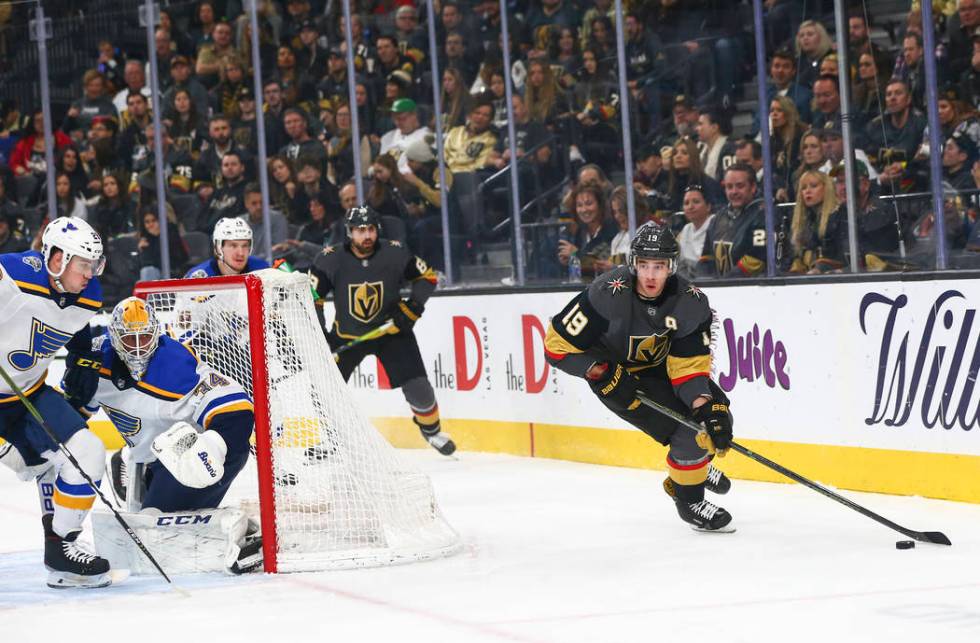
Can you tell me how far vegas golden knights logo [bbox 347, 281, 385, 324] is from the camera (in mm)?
7527

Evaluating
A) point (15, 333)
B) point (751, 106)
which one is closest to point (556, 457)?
point (751, 106)

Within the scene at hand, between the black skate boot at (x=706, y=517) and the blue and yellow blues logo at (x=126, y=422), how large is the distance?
1.84 meters

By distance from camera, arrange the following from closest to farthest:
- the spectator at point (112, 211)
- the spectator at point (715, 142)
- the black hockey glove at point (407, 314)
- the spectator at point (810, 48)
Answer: the spectator at point (810, 48) → the spectator at point (715, 142) → the black hockey glove at point (407, 314) → the spectator at point (112, 211)

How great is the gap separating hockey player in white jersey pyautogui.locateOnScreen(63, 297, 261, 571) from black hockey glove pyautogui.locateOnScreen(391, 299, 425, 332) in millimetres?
2722

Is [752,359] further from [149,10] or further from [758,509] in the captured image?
[149,10]

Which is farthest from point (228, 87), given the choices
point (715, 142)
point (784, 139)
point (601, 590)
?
point (601, 590)

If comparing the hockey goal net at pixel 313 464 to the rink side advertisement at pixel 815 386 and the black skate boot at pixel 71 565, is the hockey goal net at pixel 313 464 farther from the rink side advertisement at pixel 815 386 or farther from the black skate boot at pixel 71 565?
the rink side advertisement at pixel 815 386

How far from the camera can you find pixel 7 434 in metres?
4.46

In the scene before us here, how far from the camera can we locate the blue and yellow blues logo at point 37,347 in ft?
14.2

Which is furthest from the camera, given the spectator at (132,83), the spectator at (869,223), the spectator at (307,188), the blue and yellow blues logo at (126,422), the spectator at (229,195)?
the spectator at (132,83)

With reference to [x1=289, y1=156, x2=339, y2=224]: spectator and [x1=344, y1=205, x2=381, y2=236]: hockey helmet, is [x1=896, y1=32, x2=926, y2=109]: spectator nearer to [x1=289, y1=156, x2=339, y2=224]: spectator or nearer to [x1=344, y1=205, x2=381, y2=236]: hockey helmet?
[x1=344, y1=205, x2=381, y2=236]: hockey helmet

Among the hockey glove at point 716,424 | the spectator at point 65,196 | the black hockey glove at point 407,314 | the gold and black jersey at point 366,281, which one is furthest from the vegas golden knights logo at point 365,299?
the spectator at point 65,196

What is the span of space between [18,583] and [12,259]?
3.32ft

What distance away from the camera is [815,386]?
19.5 feet
